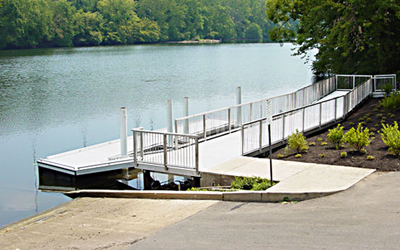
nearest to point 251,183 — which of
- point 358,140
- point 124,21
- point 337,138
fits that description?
point 358,140

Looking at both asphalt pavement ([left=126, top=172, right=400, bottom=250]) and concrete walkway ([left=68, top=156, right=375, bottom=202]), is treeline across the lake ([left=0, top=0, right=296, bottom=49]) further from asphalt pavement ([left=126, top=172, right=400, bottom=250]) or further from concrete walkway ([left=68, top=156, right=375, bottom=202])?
asphalt pavement ([left=126, top=172, right=400, bottom=250])

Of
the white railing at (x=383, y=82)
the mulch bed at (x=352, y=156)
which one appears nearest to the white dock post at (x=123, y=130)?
the mulch bed at (x=352, y=156)

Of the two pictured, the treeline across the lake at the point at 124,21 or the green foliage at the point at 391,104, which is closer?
the green foliage at the point at 391,104

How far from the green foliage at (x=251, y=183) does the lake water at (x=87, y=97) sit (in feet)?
20.8

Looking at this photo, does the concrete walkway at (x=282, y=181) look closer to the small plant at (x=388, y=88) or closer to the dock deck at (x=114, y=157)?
the dock deck at (x=114, y=157)

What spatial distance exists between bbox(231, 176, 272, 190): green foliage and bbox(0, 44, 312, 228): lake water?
635cm

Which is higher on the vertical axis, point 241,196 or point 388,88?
point 388,88

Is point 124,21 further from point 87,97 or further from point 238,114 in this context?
point 238,114

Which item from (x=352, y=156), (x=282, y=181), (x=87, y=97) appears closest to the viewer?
(x=282, y=181)

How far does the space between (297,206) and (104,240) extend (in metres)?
3.58

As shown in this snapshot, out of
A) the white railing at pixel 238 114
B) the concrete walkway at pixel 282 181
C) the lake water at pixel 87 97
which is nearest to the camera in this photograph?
the concrete walkway at pixel 282 181

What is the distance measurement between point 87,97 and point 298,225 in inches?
1256

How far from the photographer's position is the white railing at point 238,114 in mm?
17984

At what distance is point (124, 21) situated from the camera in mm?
132625
